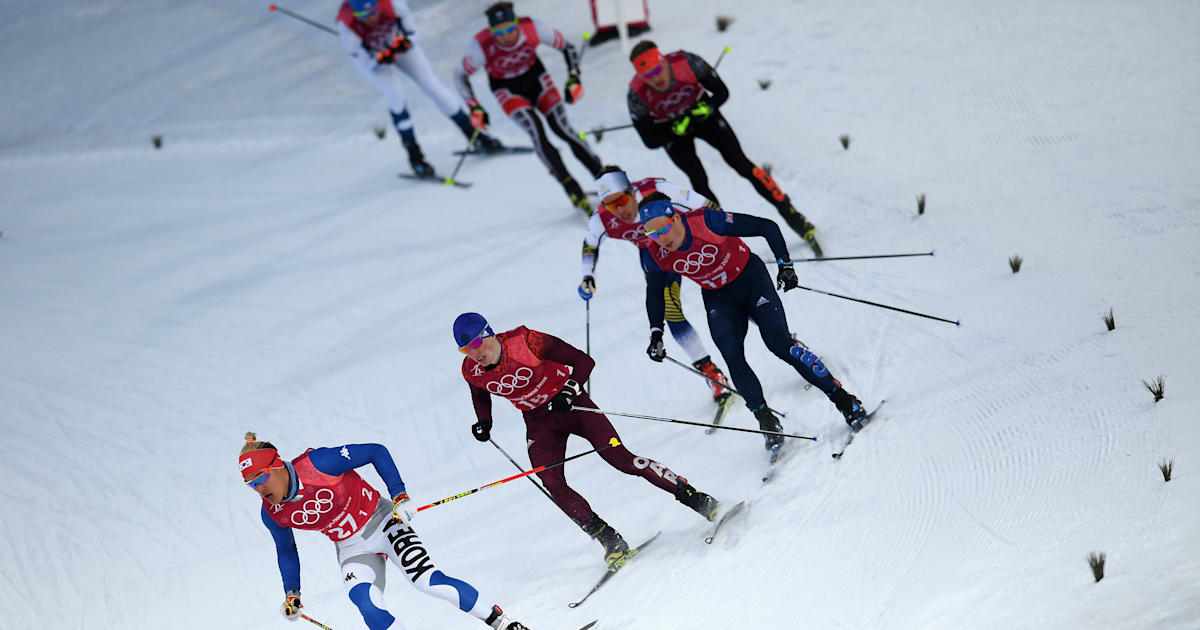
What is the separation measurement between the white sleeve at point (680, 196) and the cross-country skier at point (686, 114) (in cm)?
143

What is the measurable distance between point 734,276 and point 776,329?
35cm

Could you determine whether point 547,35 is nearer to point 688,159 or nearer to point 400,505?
point 688,159

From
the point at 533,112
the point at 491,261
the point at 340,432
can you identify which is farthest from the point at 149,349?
the point at 533,112

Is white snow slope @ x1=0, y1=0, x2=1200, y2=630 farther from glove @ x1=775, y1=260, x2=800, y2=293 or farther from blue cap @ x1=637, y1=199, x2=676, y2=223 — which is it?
blue cap @ x1=637, y1=199, x2=676, y2=223

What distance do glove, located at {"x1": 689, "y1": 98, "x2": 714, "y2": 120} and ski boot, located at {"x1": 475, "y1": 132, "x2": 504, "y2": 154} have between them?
3.47m

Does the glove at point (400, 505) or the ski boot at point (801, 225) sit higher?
the glove at point (400, 505)

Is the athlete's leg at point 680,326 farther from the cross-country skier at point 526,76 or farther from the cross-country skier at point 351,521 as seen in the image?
the cross-country skier at point 526,76

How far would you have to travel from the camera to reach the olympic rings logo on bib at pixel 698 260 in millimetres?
5352

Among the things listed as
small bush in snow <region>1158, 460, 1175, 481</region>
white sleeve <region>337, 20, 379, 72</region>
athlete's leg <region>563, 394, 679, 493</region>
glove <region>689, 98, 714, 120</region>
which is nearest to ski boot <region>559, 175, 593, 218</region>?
glove <region>689, 98, 714, 120</region>

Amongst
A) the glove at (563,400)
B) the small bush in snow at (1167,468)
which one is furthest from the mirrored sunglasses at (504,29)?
the small bush in snow at (1167,468)

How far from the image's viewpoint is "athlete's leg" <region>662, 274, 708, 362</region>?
6.14 m

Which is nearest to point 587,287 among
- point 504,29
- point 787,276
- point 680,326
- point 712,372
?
point 680,326

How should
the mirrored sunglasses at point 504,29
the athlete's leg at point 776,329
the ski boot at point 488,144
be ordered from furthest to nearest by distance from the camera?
the ski boot at point 488,144
the mirrored sunglasses at point 504,29
the athlete's leg at point 776,329

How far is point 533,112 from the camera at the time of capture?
8.55 meters
